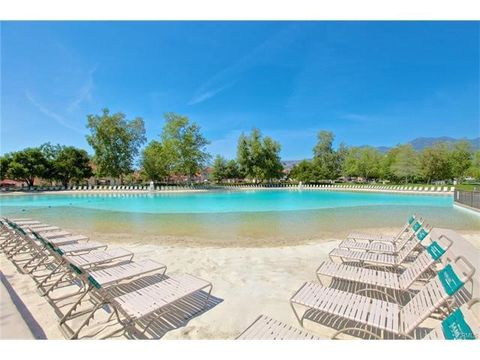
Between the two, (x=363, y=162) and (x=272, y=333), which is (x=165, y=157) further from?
(x=272, y=333)

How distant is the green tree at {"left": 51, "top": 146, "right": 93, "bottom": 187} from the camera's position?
47531 mm

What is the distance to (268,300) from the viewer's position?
12.3ft

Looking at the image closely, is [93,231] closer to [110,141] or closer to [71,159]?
[110,141]

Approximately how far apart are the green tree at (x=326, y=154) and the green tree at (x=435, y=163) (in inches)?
732

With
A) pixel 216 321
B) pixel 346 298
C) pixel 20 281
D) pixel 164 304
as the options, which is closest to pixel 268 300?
pixel 216 321

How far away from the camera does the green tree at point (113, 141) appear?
4562 cm

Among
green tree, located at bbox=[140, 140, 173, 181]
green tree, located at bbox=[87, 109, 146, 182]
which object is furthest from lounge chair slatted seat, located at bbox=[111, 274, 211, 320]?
green tree, located at bbox=[87, 109, 146, 182]

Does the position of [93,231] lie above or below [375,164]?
below

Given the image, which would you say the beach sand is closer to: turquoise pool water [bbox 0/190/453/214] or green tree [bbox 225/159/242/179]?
turquoise pool water [bbox 0/190/453/214]

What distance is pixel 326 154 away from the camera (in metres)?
63.1

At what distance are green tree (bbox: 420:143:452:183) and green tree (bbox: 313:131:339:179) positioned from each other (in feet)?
61.0
